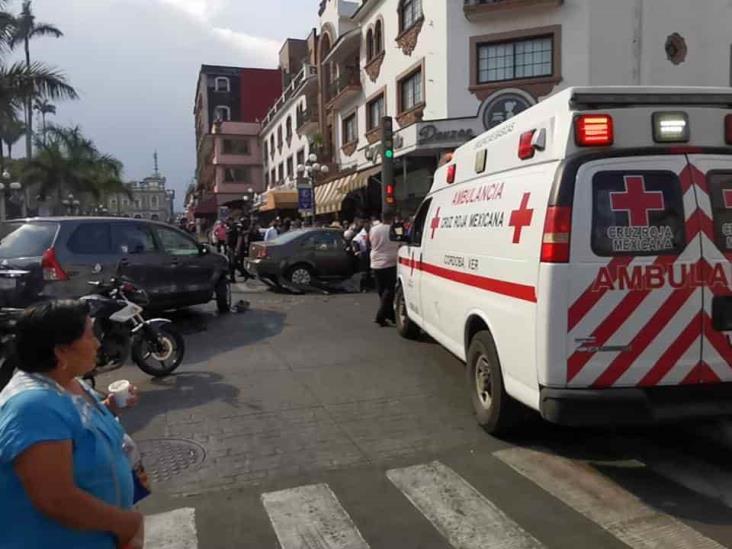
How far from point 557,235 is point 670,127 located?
1022 mm

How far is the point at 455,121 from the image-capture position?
1847cm

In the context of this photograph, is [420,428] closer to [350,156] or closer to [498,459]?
[498,459]

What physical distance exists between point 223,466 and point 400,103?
19.7m

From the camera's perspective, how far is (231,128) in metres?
57.7

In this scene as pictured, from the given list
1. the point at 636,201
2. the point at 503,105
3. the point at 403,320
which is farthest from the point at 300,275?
the point at 636,201

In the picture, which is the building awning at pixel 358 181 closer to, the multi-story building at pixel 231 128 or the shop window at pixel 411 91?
the shop window at pixel 411 91

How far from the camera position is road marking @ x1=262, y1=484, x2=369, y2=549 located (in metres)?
3.38

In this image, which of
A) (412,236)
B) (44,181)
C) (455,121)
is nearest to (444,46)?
(455,121)

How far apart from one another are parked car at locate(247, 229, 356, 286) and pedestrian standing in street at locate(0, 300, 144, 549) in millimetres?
12171

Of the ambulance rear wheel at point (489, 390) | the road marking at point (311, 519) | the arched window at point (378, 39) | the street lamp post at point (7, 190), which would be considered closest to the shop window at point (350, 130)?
the arched window at point (378, 39)

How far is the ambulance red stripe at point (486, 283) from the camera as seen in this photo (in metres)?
4.11

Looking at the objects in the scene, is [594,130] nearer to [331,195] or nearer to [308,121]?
[331,195]

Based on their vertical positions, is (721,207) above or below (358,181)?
below

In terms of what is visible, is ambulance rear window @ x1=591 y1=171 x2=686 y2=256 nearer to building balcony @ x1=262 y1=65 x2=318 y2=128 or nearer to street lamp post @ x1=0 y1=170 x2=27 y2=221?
street lamp post @ x1=0 y1=170 x2=27 y2=221
